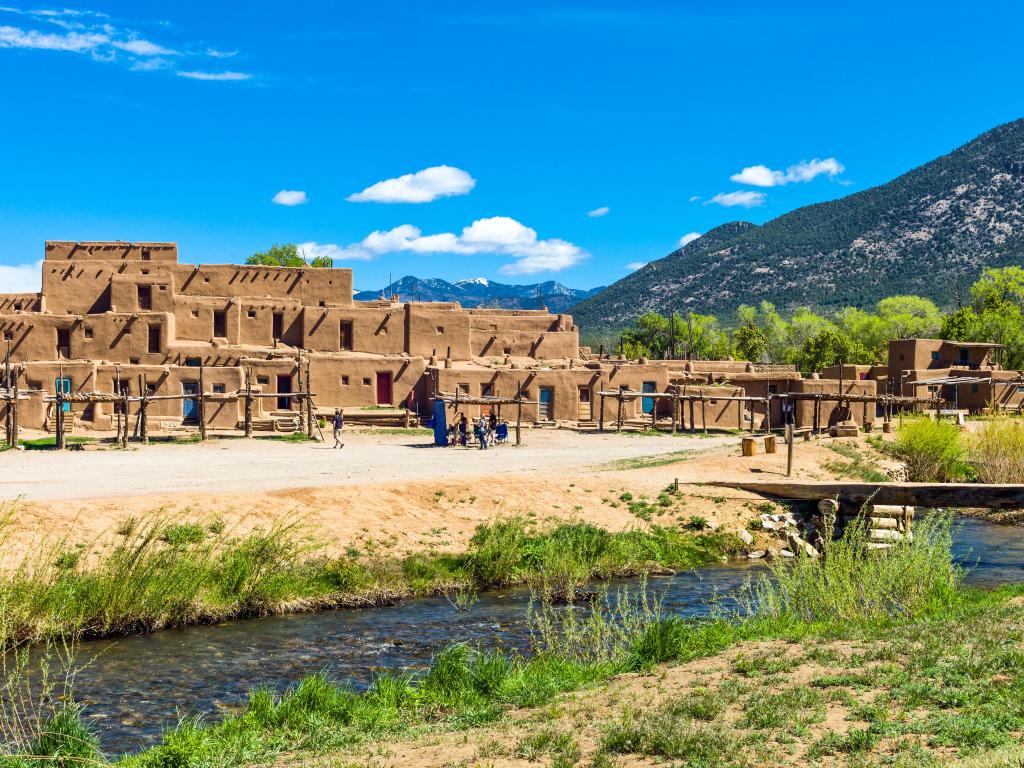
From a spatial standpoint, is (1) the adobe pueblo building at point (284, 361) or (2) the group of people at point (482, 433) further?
(1) the adobe pueblo building at point (284, 361)

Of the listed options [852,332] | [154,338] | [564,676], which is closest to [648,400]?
[154,338]

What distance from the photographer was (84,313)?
158ft

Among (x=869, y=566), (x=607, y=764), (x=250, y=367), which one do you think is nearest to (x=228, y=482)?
(x=869, y=566)

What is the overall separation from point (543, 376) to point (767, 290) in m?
106

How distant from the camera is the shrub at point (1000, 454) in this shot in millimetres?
24781

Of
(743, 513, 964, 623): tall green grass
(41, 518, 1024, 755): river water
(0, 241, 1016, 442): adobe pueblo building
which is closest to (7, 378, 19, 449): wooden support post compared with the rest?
(0, 241, 1016, 442): adobe pueblo building

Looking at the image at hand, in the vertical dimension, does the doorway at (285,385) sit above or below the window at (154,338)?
below

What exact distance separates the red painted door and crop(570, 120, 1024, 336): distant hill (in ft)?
296

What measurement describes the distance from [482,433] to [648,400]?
52.4 ft

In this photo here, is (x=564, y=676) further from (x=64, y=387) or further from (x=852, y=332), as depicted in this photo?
(x=852, y=332)

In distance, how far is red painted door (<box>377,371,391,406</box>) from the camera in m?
44.8

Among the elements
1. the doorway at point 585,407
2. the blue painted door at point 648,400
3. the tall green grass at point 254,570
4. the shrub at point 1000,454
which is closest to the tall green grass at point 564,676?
the tall green grass at point 254,570

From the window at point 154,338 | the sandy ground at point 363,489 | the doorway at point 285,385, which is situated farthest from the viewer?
the window at point 154,338

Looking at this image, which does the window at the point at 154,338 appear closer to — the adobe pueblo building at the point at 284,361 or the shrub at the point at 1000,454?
the adobe pueblo building at the point at 284,361
